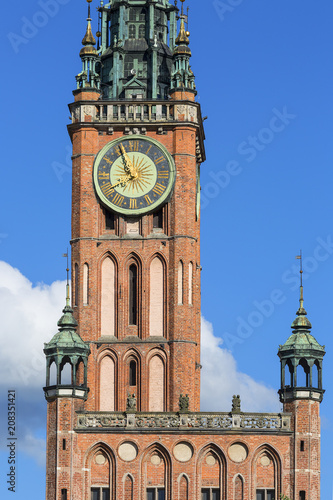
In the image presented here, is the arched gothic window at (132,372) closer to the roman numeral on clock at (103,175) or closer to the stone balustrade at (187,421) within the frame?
the stone balustrade at (187,421)

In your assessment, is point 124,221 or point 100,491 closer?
point 100,491

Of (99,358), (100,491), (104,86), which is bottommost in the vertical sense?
(100,491)

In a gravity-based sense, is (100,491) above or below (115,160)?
below

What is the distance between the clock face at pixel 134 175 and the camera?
390 feet

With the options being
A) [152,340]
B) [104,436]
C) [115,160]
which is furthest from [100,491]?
A: [115,160]

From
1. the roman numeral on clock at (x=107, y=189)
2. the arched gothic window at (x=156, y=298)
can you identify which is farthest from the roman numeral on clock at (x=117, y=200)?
the arched gothic window at (x=156, y=298)

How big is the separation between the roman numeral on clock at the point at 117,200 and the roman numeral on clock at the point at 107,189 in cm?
40

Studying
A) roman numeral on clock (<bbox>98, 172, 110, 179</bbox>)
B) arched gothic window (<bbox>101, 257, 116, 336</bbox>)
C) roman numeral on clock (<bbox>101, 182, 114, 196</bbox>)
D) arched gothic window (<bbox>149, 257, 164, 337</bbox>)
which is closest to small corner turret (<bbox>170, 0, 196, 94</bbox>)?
roman numeral on clock (<bbox>98, 172, 110, 179</bbox>)

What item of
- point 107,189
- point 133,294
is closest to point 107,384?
point 133,294

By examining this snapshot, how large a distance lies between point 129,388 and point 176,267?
7.16 meters

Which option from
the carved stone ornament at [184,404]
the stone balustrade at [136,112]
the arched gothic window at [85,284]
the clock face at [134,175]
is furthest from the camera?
the stone balustrade at [136,112]

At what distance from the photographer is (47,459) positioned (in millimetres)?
111250

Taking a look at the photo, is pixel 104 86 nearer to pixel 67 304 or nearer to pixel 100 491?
pixel 67 304

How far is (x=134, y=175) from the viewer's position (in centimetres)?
11894
